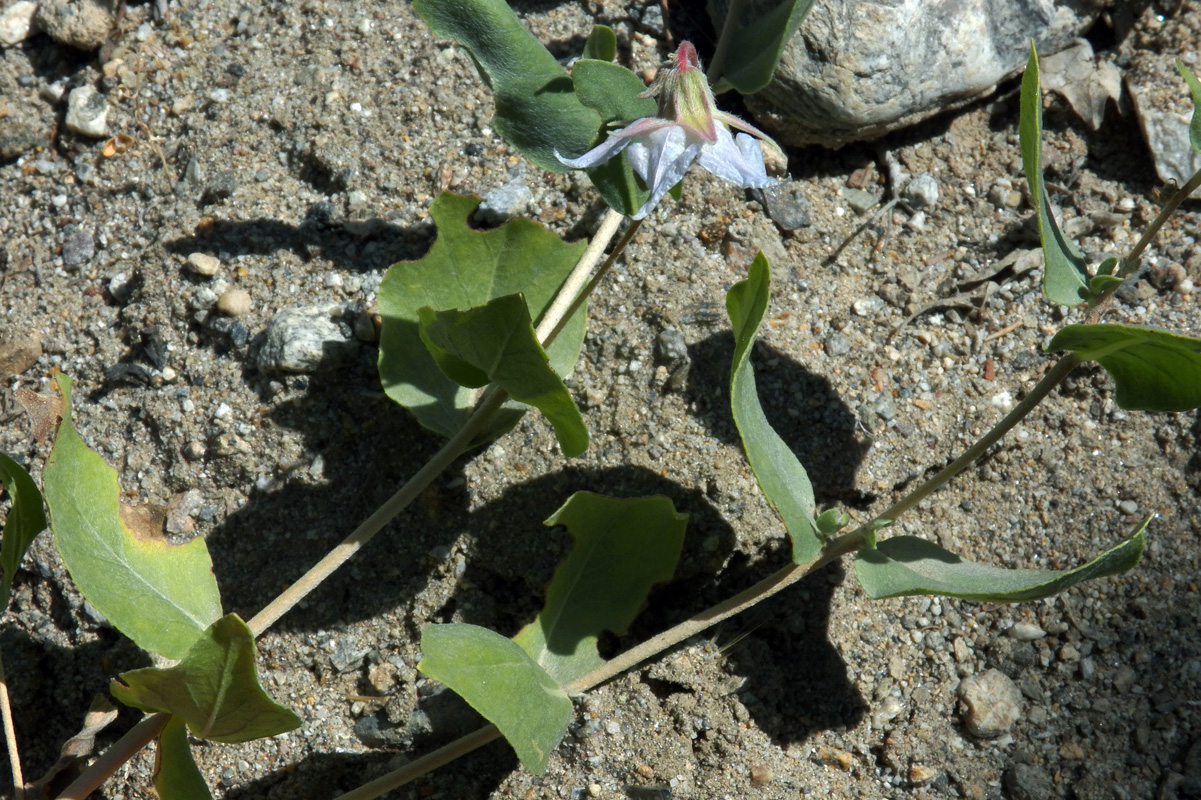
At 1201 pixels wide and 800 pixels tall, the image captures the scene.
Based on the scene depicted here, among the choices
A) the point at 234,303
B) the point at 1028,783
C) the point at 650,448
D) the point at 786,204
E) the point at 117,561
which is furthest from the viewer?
the point at 786,204

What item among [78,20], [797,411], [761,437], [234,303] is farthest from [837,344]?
[78,20]

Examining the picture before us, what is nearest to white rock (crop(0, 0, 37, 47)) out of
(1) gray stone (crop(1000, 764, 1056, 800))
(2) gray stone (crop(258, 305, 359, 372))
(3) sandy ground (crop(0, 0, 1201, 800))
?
(3) sandy ground (crop(0, 0, 1201, 800))

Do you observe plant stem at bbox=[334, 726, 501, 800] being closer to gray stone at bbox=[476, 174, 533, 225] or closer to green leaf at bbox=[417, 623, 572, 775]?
green leaf at bbox=[417, 623, 572, 775]

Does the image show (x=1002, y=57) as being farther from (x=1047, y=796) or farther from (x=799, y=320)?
(x=1047, y=796)

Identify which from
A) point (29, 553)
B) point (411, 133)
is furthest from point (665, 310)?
point (29, 553)

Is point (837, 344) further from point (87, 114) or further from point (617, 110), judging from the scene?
point (87, 114)

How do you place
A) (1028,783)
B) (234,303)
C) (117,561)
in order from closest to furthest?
1. (117,561)
2. (1028,783)
3. (234,303)
